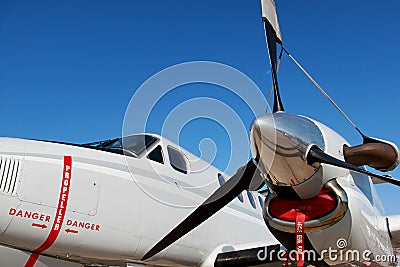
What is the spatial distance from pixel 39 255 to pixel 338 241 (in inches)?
161

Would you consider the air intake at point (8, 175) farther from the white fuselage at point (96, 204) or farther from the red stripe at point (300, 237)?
the red stripe at point (300, 237)

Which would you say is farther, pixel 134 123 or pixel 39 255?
pixel 134 123

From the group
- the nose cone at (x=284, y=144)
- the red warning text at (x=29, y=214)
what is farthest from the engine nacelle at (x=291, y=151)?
the red warning text at (x=29, y=214)

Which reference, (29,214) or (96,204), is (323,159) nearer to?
(96,204)

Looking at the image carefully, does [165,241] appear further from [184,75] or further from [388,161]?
[388,161]

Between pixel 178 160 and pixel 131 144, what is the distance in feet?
3.33

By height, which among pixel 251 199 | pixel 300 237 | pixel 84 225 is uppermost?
pixel 251 199

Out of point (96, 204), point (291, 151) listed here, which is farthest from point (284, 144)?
point (96, 204)

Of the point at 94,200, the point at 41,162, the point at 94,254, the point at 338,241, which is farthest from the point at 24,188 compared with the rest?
the point at 338,241

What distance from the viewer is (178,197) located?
795 centimetres

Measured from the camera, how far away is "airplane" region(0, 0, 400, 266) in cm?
516

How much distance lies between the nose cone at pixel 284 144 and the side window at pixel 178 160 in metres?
3.33

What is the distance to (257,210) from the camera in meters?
10.8

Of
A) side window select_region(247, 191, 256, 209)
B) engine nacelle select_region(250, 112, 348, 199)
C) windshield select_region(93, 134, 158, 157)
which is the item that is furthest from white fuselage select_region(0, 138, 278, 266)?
engine nacelle select_region(250, 112, 348, 199)
